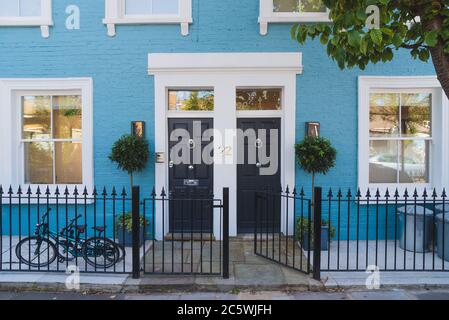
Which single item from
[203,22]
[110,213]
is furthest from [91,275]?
[203,22]

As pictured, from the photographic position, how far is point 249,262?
5746 mm

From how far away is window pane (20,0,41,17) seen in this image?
282 inches

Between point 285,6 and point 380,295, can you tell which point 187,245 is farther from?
point 285,6

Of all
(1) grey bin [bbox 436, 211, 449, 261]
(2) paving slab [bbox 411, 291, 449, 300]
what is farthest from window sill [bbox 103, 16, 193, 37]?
(2) paving slab [bbox 411, 291, 449, 300]

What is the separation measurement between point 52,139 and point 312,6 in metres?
5.94

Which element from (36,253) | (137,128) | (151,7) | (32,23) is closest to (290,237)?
(137,128)

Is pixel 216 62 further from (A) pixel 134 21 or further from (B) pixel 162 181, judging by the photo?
(B) pixel 162 181

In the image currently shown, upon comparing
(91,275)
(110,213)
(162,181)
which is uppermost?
(162,181)

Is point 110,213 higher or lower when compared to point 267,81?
lower

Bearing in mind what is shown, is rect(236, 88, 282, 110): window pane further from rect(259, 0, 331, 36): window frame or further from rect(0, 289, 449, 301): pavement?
rect(0, 289, 449, 301): pavement

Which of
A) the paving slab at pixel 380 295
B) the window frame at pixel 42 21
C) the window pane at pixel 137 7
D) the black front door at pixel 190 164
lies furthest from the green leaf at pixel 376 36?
the window frame at pixel 42 21

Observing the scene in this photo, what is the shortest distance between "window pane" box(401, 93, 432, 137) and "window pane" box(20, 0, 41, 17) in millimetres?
7608

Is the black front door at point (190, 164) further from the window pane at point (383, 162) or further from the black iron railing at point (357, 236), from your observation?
A: the window pane at point (383, 162)

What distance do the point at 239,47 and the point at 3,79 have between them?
4736 mm
